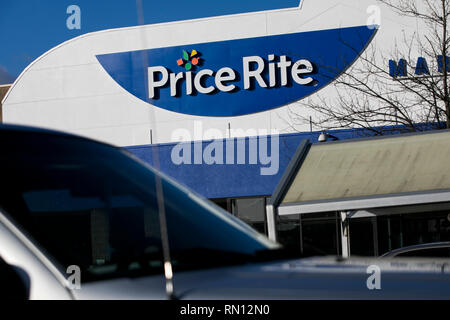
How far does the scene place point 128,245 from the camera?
91.1 inches

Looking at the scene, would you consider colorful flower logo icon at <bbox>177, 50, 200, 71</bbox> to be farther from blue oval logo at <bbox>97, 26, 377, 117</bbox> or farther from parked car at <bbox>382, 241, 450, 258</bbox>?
parked car at <bbox>382, 241, 450, 258</bbox>

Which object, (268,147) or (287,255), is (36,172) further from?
(268,147)

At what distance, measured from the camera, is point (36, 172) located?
7.46 ft

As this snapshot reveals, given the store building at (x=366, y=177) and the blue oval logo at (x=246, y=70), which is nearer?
the store building at (x=366, y=177)

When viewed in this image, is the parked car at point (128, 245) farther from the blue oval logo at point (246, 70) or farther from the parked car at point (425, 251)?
the blue oval logo at point (246, 70)

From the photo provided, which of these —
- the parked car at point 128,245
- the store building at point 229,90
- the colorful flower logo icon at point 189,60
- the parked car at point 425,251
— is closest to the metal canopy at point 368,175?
the parked car at point 425,251

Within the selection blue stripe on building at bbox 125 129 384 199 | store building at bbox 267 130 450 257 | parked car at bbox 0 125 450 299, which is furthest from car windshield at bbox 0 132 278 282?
blue stripe on building at bbox 125 129 384 199

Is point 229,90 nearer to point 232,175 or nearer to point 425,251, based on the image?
point 232,175

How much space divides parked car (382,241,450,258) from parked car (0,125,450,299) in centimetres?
714

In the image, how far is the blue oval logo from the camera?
78.0 ft

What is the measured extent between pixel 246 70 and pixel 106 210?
22.1m

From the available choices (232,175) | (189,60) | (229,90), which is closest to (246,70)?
(229,90)

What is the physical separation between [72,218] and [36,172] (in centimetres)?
23

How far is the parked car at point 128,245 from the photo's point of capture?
64.5 inches
